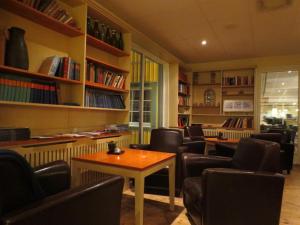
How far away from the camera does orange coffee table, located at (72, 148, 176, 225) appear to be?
5.75 feet

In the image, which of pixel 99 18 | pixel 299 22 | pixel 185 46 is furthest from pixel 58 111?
pixel 299 22

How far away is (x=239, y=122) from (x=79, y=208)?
4788 mm

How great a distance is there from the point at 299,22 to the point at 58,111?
138 inches

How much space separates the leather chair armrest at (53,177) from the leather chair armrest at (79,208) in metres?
0.54

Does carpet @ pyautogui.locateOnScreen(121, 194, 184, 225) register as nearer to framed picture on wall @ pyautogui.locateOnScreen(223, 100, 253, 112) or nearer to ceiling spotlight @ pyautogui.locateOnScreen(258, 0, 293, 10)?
ceiling spotlight @ pyautogui.locateOnScreen(258, 0, 293, 10)

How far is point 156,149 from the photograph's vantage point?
3074 mm

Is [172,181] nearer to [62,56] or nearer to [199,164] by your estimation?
[199,164]

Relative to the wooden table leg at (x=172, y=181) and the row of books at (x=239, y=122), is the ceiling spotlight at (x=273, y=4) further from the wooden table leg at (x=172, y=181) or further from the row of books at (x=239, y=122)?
the row of books at (x=239, y=122)

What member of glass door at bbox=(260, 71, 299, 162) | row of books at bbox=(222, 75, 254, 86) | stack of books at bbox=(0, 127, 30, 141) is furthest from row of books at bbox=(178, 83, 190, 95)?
stack of books at bbox=(0, 127, 30, 141)

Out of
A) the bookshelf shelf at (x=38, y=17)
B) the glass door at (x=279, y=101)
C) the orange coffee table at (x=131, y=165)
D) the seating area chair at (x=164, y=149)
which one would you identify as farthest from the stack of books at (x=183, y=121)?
the bookshelf shelf at (x=38, y=17)

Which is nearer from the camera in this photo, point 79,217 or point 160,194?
point 79,217

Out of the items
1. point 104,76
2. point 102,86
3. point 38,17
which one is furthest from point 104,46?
point 38,17

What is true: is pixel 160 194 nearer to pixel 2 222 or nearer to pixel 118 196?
pixel 118 196

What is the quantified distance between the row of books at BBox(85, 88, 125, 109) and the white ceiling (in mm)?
1126
